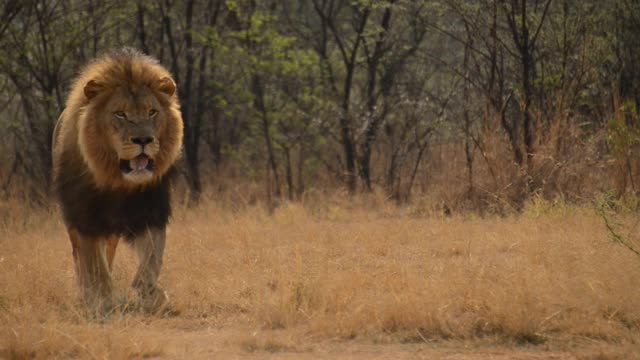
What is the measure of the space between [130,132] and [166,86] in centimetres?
42

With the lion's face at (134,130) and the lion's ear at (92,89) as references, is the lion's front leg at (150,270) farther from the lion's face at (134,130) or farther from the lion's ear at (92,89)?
the lion's ear at (92,89)

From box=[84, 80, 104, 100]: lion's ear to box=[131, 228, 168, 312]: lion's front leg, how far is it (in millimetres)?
832

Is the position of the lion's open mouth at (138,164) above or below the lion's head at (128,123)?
below

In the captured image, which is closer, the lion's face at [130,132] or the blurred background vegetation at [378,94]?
the lion's face at [130,132]

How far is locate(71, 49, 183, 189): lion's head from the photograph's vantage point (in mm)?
4965

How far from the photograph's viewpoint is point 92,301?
5164mm

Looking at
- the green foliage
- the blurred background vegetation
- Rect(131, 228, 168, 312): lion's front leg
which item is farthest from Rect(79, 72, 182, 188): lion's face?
the green foliage

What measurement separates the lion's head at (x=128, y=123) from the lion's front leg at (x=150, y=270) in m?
0.33

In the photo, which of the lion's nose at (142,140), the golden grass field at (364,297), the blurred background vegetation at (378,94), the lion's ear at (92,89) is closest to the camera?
the golden grass field at (364,297)

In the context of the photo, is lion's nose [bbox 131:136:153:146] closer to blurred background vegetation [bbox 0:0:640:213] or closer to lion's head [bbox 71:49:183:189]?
lion's head [bbox 71:49:183:189]

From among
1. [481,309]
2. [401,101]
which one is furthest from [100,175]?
[401,101]

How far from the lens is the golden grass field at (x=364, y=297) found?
421 cm

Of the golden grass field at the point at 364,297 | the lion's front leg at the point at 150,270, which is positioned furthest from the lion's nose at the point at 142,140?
the golden grass field at the point at 364,297

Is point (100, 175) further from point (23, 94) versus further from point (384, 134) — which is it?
point (384, 134)
